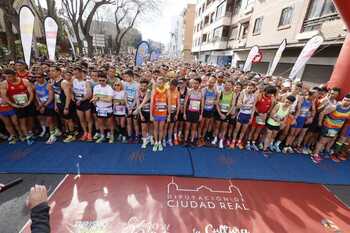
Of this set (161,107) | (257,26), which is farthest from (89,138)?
(257,26)

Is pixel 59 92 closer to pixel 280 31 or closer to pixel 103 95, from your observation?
pixel 103 95

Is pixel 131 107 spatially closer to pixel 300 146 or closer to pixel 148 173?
pixel 148 173

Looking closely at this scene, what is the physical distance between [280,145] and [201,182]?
11.2 feet

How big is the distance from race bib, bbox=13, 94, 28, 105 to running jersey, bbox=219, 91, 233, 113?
5394mm

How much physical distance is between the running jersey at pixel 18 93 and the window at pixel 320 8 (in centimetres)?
1432

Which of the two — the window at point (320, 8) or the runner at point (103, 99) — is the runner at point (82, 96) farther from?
the window at point (320, 8)

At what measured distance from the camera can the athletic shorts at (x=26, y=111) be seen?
4.71m

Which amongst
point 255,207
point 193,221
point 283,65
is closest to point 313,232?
point 255,207

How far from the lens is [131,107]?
16.1 feet

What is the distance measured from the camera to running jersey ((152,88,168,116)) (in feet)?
15.2

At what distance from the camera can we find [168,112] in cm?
485

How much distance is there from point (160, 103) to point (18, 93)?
3707mm

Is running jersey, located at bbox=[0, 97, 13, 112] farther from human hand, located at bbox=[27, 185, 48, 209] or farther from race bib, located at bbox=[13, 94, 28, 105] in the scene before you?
human hand, located at bbox=[27, 185, 48, 209]

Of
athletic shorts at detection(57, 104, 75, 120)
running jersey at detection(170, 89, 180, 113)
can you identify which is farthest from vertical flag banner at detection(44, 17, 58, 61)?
running jersey at detection(170, 89, 180, 113)
